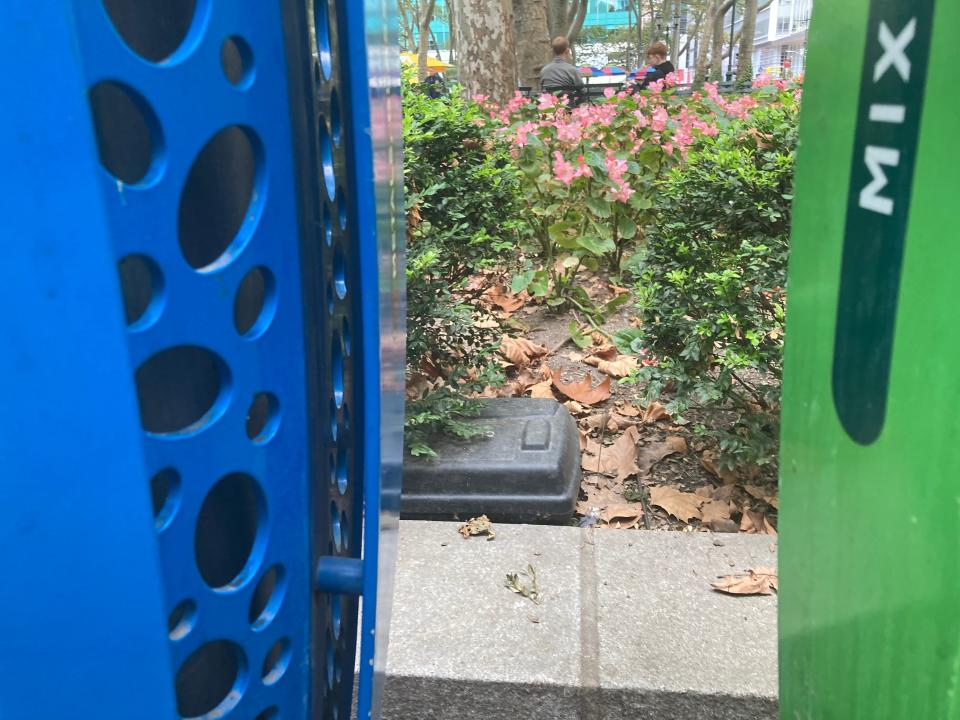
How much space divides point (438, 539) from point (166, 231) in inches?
77.1

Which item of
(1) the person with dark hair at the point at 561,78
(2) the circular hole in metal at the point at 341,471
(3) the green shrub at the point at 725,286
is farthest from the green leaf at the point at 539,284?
(1) the person with dark hair at the point at 561,78

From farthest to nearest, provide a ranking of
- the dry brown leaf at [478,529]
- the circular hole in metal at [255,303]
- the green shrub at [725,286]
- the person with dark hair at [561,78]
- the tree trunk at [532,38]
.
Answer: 1. the tree trunk at [532,38]
2. the person with dark hair at [561,78]
3. the green shrub at [725,286]
4. the dry brown leaf at [478,529]
5. the circular hole in metal at [255,303]

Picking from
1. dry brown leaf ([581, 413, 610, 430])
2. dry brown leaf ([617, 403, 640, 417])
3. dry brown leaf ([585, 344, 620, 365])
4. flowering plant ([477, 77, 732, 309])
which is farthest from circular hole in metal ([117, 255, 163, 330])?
flowering plant ([477, 77, 732, 309])

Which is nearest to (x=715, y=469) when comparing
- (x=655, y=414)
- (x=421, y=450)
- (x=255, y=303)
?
(x=655, y=414)

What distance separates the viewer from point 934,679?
59 cm

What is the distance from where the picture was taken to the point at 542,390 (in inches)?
147

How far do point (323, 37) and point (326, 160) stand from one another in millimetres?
113

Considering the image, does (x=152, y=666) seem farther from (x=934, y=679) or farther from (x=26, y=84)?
(x=934, y=679)

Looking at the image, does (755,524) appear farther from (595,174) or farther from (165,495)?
(165,495)

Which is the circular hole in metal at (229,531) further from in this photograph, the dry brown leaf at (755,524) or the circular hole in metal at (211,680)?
the dry brown leaf at (755,524)

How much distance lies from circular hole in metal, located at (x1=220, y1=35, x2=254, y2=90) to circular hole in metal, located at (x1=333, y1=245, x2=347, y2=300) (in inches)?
8.5

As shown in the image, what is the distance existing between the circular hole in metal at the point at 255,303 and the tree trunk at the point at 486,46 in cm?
708

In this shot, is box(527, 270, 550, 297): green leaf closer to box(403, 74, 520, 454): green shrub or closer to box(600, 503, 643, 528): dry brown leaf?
box(403, 74, 520, 454): green shrub

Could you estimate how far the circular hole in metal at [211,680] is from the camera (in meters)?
0.81
